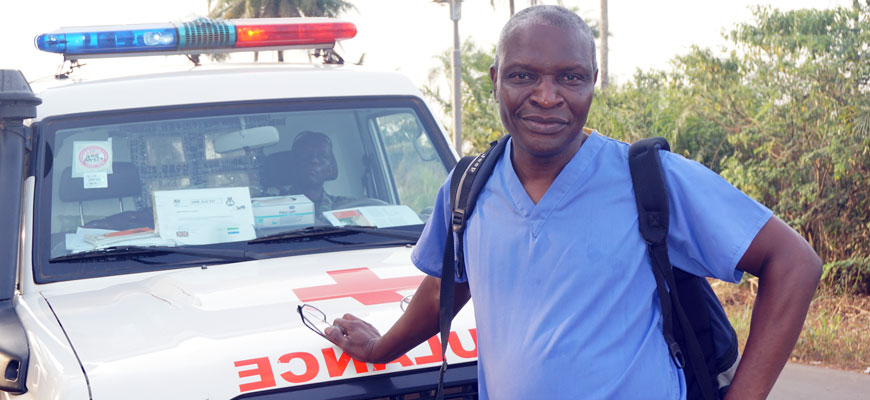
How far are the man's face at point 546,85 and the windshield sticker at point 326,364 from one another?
0.63 m

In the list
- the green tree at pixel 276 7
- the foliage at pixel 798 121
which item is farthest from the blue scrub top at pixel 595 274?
the green tree at pixel 276 7

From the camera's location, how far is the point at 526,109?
2.08 meters

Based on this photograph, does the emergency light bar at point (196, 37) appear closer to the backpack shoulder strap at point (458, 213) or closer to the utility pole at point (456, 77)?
the backpack shoulder strap at point (458, 213)

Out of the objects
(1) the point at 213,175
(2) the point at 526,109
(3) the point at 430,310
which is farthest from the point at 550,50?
(1) the point at 213,175

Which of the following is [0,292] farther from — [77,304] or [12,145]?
[12,145]

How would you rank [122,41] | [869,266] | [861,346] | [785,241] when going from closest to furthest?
[785,241] → [122,41] → [861,346] → [869,266]

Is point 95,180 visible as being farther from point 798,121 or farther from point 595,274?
point 798,121

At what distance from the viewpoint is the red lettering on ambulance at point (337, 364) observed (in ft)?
8.00

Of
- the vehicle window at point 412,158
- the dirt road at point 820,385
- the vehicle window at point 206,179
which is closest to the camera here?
the vehicle window at point 206,179

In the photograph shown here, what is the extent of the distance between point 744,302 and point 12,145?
7746mm

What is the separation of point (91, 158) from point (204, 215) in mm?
471

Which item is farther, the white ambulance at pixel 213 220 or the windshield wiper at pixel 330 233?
the windshield wiper at pixel 330 233

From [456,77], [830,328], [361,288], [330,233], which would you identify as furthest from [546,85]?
[456,77]

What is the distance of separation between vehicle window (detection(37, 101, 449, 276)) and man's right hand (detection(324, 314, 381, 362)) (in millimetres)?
897
